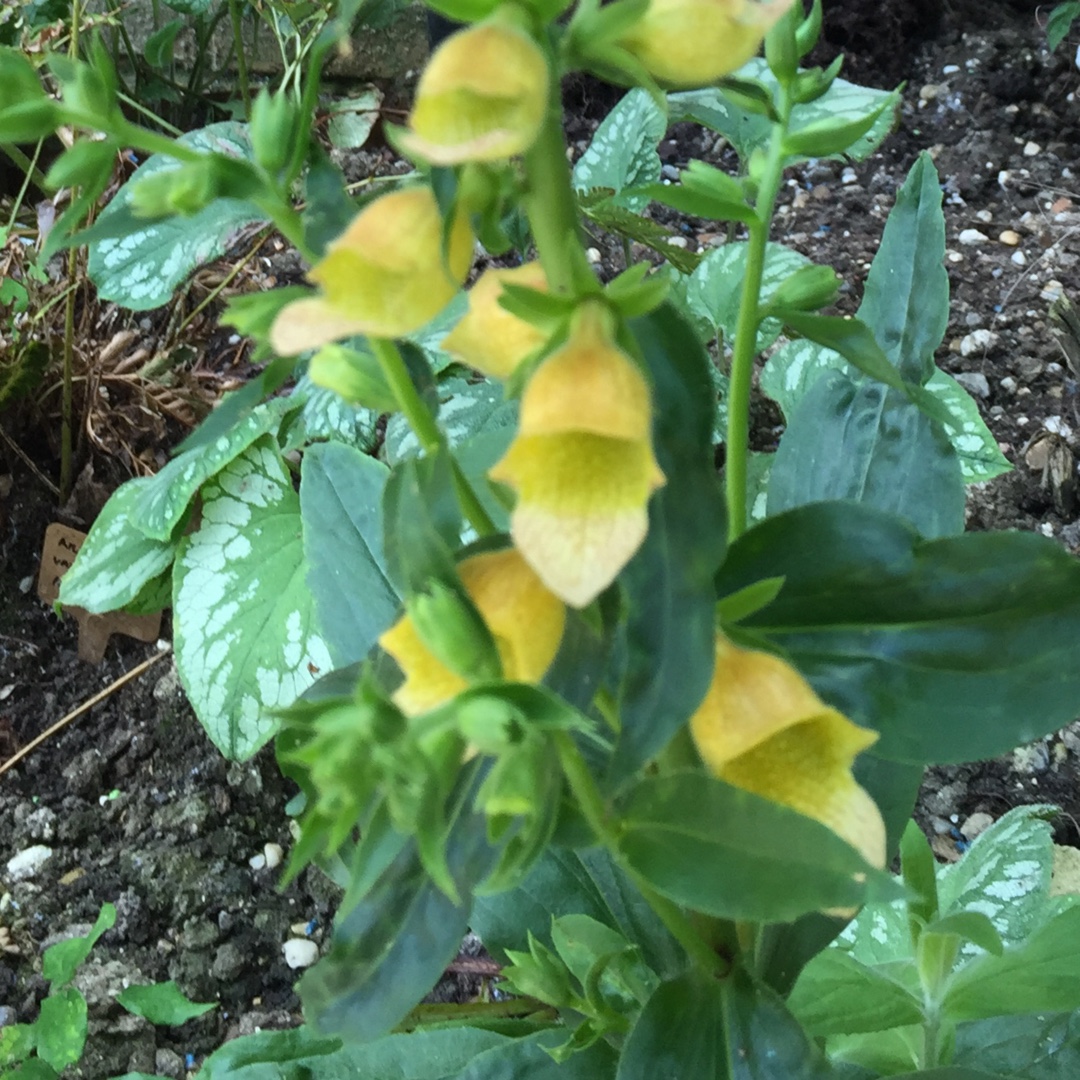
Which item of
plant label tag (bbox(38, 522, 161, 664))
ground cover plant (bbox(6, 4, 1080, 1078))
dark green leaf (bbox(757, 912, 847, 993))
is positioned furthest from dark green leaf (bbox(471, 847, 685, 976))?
plant label tag (bbox(38, 522, 161, 664))

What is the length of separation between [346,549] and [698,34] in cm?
43

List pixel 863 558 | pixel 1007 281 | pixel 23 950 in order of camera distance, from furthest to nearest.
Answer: pixel 1007 281 → pixel 23 950 → pixel 863 558

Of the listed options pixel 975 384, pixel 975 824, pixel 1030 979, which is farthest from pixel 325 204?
pixel 975 384

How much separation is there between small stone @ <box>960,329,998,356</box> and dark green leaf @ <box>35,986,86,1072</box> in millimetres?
1213

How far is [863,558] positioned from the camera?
1.43ft

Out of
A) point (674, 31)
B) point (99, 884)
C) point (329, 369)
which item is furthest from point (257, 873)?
point (674, 31)

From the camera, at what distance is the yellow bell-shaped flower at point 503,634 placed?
14.3 inches

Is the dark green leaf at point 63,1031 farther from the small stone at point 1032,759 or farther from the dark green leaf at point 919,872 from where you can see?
the small stone at point 1032,759

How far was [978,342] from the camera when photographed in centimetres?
140

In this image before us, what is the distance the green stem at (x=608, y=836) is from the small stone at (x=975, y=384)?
3.37 feet

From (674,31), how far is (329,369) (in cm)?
17

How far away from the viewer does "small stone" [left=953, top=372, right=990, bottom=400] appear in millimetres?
1352

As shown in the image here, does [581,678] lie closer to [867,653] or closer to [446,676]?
[446,676]

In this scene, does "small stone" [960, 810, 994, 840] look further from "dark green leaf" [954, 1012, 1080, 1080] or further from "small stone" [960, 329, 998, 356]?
"small stone" [960, 329, 998, 356]
